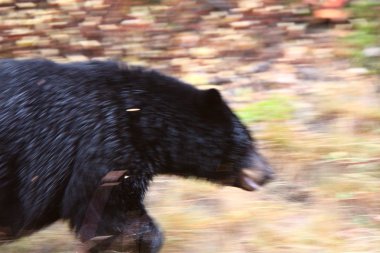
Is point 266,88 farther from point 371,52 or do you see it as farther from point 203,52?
point 371,52

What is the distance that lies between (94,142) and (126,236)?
26.2 inches

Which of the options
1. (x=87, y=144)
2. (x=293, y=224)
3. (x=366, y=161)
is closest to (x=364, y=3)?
(x=366, y=161)

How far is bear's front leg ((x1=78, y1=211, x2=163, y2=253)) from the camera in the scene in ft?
13.9

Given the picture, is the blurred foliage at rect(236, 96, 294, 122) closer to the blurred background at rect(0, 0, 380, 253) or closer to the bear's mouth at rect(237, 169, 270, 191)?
the blurred background at rect(0, 0, 380, 253)

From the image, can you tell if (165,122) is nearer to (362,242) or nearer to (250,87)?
(362,242)

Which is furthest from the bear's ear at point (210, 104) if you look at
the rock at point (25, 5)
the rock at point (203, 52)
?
the rock at point (25, 5)

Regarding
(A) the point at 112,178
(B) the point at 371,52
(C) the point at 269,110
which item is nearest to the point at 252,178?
(A) the point at 112,178

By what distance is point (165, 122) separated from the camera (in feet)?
14.4

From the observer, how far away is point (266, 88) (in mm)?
7270

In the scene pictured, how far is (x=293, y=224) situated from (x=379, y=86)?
7.98 ft

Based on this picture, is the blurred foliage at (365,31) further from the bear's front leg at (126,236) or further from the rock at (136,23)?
the bear's front leg at (126,236)

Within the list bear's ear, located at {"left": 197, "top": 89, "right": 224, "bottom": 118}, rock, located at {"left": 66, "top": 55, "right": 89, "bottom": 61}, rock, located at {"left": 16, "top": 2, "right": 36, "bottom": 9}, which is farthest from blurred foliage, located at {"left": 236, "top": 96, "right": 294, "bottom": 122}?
rock, located at {"left": 16, "top": 2, "right": 36, "bottom": 9}

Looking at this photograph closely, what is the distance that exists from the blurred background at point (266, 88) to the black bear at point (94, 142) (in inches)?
30.8

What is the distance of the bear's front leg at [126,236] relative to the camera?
4.22 meters
